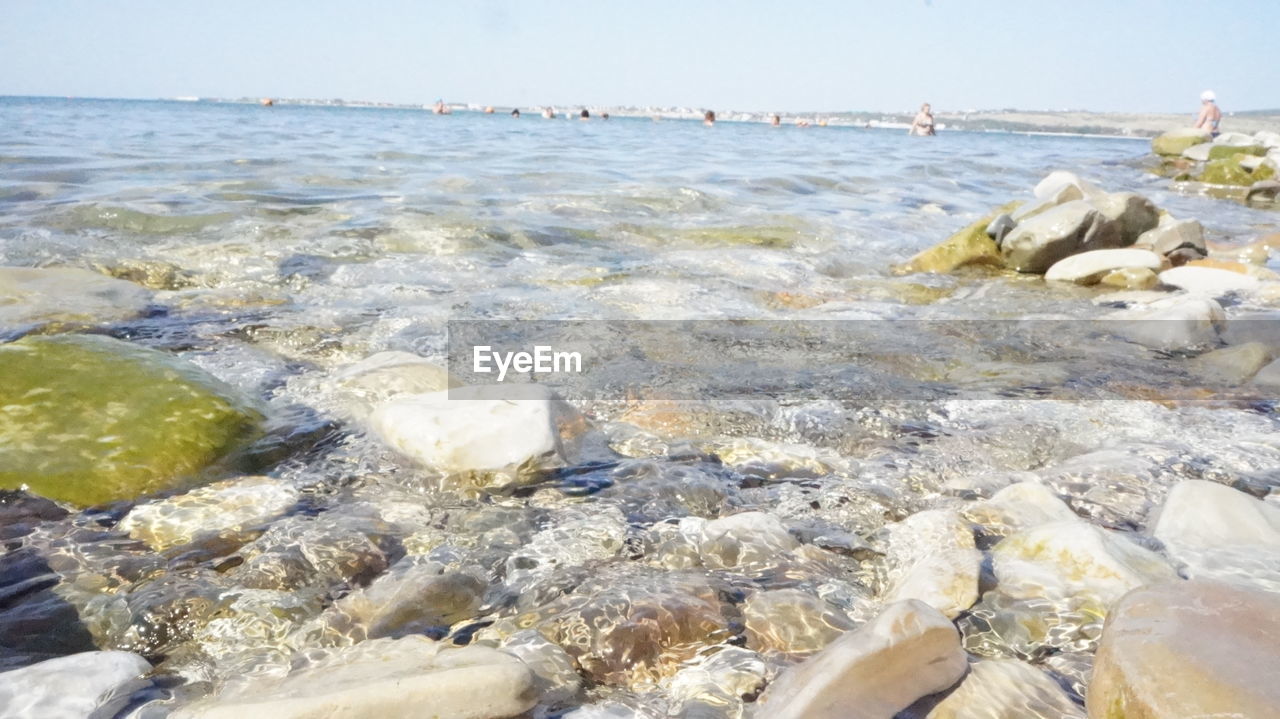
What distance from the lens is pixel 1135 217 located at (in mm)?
7199

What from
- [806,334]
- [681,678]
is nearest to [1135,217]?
[806,334]

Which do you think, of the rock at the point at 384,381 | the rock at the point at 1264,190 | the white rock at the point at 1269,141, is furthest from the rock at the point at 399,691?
the white rock at the point at 1269,141

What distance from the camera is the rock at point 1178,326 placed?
4.43 metres

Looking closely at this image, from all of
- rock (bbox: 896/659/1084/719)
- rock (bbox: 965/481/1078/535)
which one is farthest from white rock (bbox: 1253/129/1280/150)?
rock (bbox: 896/659/1084/719)

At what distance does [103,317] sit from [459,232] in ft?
11.6

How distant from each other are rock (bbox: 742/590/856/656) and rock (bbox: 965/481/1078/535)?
729 millimetres

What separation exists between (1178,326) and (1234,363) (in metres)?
0.58

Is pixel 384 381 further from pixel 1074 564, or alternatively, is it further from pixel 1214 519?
pixel 1214 519

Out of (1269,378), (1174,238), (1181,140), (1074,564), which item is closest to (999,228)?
(1174,238)

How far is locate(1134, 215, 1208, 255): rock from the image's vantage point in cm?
693

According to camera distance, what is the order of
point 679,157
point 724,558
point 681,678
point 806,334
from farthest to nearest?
point 679,157 < point 806,334 < point 724,558 < point 681,678

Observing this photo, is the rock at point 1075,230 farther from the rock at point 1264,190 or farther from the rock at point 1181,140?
the rock at point 1181,140

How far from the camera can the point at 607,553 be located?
2236 millimetres

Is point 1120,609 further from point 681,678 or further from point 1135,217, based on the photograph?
point 1135,217
